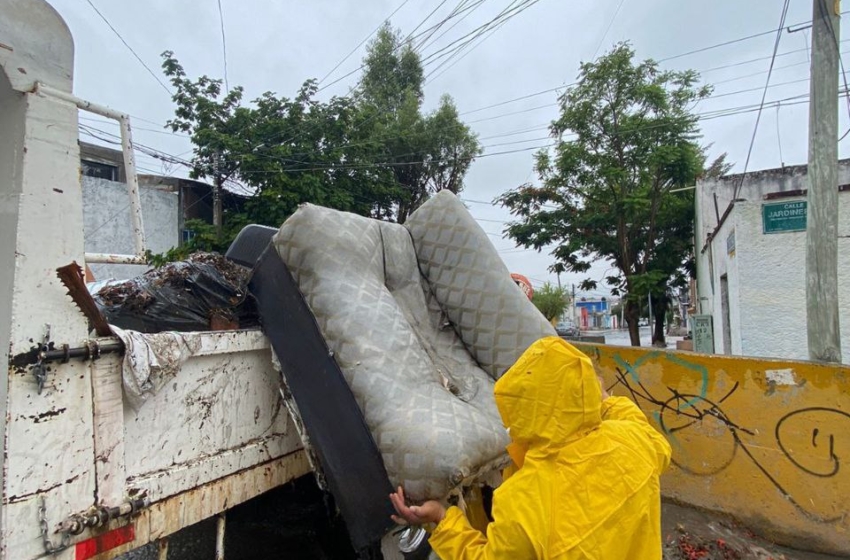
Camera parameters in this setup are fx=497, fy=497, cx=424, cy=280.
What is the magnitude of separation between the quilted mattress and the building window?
563 inches

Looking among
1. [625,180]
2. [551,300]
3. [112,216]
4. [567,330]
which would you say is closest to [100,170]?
[112,216]

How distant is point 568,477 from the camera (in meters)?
1.12

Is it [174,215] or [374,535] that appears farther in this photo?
[174,215]

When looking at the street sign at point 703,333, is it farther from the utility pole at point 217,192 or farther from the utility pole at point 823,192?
→ the utility pole at point 217,192

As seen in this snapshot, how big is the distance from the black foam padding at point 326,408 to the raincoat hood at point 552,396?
740 millimetres

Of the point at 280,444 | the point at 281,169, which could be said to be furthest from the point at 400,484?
the point at 281,169

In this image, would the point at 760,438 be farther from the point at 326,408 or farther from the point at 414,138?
the point at 414,138

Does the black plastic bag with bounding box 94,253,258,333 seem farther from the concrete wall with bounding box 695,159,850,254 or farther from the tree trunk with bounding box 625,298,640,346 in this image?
the tree trunk with bounding box 625,298,640,346

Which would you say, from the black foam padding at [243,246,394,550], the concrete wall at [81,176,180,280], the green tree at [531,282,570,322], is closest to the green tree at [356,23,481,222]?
the concrete wall at [81,176,180,280]

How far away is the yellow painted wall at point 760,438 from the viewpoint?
2.57 meters

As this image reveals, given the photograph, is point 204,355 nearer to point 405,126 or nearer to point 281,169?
point 281,169

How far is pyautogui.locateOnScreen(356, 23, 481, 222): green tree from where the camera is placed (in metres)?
16.1

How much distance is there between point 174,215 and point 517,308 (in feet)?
47.7

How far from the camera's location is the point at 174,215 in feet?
47.6
